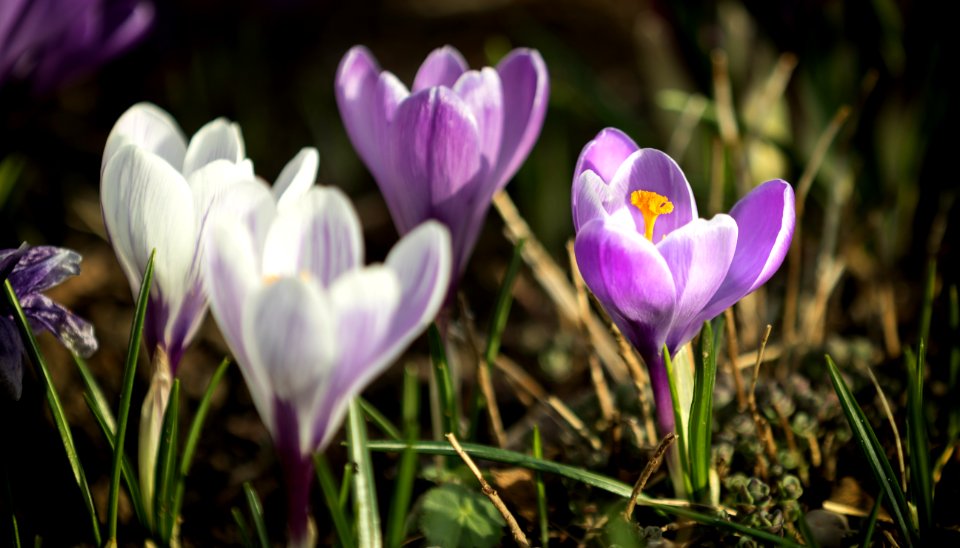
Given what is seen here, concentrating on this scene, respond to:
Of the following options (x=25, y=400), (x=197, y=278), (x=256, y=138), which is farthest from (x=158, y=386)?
(x=256, y=138)

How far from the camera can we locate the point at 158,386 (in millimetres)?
838

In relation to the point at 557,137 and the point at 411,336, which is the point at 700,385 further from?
the point at 557,137

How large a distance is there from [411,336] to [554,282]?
67 cm

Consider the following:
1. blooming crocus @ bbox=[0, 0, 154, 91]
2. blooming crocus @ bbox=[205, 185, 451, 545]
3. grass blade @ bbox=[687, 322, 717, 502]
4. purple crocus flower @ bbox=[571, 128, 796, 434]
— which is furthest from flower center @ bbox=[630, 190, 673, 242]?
blooming crocus @ bbox=[0, 0, 154, 91]

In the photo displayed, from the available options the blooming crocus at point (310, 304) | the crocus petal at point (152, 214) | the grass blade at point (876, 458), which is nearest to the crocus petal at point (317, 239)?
the blooming crocus at point (310, 304)

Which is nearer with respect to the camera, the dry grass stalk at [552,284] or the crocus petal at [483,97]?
the crocus petal at [483,97]

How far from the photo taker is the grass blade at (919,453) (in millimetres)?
823

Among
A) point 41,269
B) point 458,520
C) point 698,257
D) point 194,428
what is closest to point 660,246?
point 698,257

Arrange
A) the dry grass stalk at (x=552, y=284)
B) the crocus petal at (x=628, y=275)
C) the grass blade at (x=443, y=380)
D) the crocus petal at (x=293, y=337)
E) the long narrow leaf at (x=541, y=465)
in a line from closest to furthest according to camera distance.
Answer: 1. the crocus petal at (x=293, y=337)
2. the crocus petal at (x=628, y=275)
3. the long narrow leaf at (x=541, y=465)
4. the grass blade at (x=443, y=380)
5. the dry grass stalk at (x=552, y=284)

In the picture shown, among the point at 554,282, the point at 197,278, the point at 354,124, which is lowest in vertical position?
the point at 554,282

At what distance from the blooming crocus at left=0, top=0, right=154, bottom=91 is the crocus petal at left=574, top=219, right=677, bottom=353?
983 millimetres

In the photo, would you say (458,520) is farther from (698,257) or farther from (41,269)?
(41,269)

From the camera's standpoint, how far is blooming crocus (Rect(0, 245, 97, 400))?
2.84 feet

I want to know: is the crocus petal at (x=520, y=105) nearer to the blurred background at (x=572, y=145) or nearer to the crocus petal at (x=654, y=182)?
the crocus petal at (x=654, y=182)
